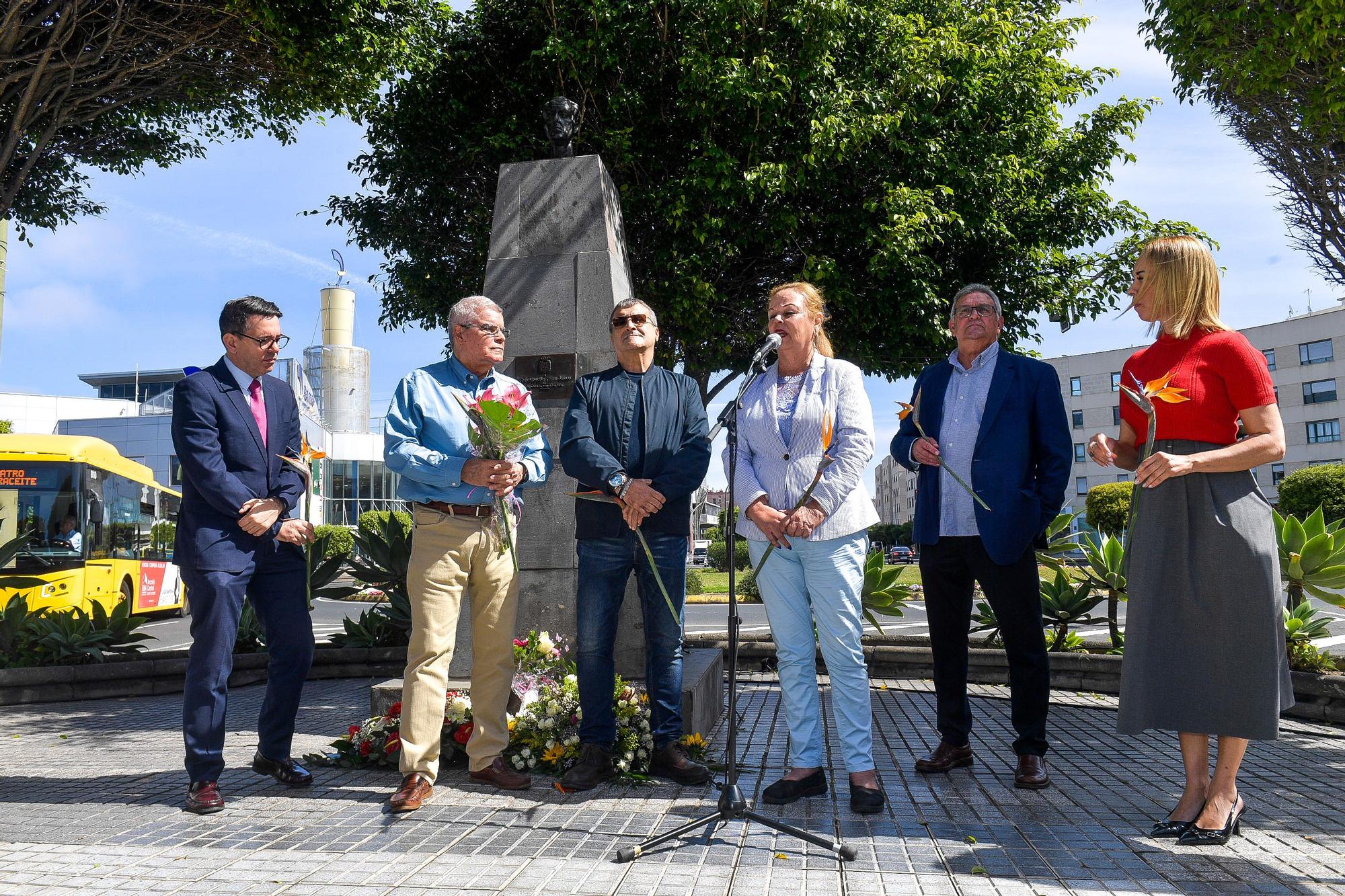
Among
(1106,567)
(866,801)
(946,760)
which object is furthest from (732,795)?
(1106,567)

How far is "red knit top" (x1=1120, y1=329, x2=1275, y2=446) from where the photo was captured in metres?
3.65

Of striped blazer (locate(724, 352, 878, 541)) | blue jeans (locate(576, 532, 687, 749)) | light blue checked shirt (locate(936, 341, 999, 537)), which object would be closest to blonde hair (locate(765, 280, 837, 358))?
striped blazer (locate(724, 352, 878, 541))

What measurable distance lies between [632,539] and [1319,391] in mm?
73246

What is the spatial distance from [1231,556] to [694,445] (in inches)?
89.1

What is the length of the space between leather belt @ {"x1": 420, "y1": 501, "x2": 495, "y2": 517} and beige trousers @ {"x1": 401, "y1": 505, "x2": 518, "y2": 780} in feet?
0.07

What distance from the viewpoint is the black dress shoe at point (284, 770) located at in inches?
176

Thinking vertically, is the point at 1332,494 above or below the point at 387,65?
below

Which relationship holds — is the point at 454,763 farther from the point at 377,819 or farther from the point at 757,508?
the point at 757,508

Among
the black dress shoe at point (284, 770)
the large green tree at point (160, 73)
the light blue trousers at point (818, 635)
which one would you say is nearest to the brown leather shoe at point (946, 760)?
the light blue trousers at point (818, 635)

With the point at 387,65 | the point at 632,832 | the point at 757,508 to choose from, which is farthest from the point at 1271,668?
the point at 387,65

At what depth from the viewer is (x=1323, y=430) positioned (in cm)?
6375

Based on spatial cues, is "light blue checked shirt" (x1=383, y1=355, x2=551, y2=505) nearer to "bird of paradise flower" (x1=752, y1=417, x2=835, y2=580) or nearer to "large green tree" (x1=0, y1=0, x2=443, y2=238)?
"bird of paradise flower" (x1=752, y1=417, x2=835, y2=580)

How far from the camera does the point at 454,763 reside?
4.87 meters

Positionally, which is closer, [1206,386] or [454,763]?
[1206,386]
